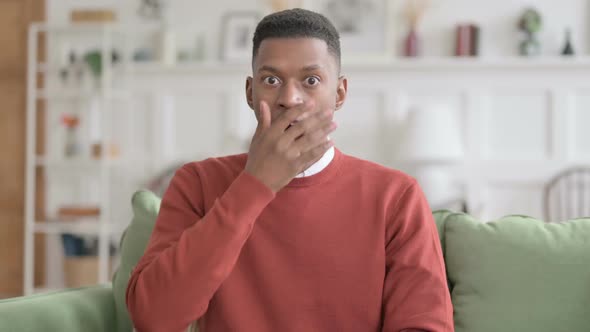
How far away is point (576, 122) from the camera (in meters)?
4.75

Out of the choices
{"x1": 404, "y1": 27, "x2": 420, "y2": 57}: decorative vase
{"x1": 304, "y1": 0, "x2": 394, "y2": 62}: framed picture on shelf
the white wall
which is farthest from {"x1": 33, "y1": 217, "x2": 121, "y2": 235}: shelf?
{"x1": 404, "y1": 27, "x2": 420, "y2": 57}: decorative vase

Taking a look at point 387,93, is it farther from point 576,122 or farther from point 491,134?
point 576,122

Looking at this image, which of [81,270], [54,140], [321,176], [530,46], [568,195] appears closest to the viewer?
[321,176]

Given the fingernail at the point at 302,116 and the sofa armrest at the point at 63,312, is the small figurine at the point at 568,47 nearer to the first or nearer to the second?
the sofa armrest at the point at 63,312

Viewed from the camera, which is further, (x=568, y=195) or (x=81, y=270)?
(x=81, y=270)

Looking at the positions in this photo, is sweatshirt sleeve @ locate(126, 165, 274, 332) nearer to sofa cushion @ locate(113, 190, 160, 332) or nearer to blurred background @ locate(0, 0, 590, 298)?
sofa cushion @ locate(113, 190, 160, 332)

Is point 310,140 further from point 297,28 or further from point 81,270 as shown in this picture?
point 81,270

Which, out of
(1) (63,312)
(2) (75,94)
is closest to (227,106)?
(2) (75,94)

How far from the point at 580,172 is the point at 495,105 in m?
0.67

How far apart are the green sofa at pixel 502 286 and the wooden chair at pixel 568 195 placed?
3.14 meters

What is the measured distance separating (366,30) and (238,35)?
0.88 m

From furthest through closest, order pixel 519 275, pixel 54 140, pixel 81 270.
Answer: pixel 54 140, pixel 81 270, pixel 519 275

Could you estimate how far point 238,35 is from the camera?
17.0ft

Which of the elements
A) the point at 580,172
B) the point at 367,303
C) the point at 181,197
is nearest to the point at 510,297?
the point at 367,303
